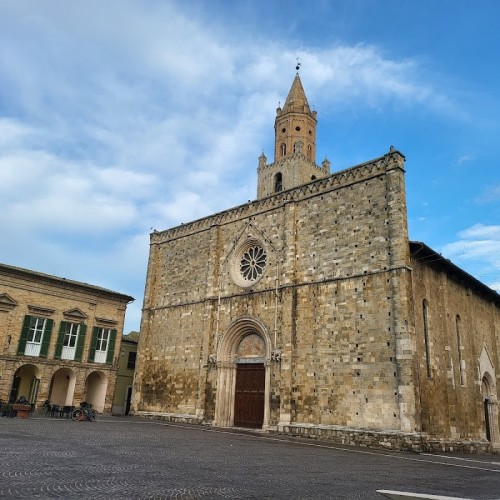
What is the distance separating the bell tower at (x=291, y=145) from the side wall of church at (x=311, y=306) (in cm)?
1174

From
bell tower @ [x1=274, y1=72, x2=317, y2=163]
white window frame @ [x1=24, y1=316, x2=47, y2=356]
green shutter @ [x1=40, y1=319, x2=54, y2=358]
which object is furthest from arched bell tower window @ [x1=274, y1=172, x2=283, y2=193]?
white window frame @ [x1=24, y1=316, x2=47, y2=356]

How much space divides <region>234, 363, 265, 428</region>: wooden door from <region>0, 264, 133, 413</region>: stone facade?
1071cm

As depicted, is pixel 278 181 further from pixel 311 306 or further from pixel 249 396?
pixel 249 396

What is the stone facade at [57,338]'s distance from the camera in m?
25.6

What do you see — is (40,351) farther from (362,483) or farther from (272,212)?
Answer: (362,483)

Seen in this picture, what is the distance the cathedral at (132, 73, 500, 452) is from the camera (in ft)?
57.4

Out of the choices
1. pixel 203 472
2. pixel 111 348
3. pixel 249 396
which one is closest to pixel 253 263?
pixel 249 396

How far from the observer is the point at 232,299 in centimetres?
2406

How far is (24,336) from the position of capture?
25.9m

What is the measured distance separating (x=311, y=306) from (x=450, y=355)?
6.35m

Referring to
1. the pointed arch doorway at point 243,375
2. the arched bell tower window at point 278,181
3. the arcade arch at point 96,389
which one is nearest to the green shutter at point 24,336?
the arcade arch at point 96,389

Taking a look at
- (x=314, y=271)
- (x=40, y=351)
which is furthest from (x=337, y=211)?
(x=40, y=351)

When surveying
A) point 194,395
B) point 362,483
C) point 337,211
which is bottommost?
point 362,483

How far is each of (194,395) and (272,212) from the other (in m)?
10.3
